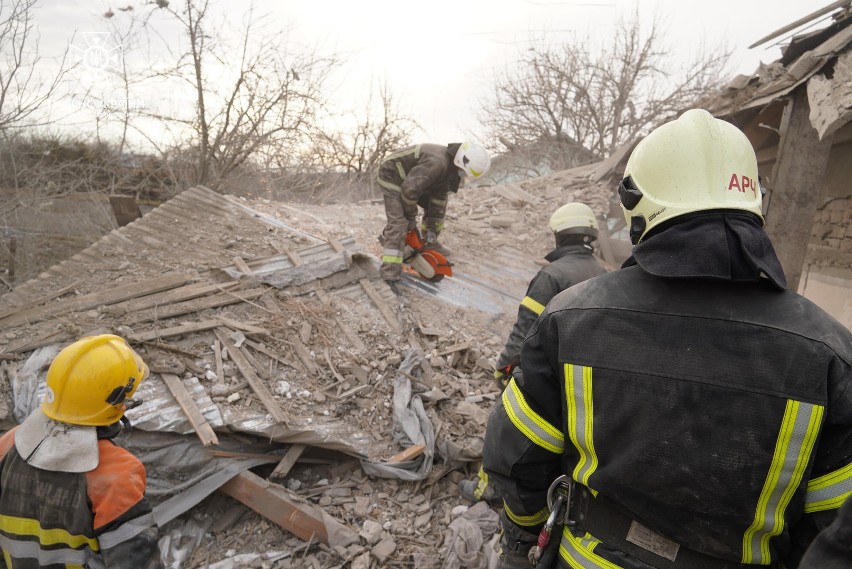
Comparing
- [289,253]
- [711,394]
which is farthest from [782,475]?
[289,253]

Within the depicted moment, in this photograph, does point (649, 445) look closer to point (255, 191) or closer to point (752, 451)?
point (752, 451)

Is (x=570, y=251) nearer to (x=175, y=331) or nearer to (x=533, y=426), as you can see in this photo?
(x=533, y=426)

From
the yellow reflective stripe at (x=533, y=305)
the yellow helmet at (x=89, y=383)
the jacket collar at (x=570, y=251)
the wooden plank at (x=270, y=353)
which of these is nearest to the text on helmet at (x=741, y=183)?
the yellow reflective stripe at (x=533, y=305)

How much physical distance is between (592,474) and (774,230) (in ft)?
10.5

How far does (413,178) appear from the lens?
18.7ft

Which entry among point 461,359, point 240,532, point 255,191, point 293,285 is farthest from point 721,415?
point 255,191

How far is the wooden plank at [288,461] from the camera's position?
367cm

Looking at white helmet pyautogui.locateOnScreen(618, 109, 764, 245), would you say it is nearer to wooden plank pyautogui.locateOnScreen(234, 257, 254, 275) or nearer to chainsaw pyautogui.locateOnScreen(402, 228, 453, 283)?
wooden plank pyautogui.locateOnScreen(234, 257, 254, 275)

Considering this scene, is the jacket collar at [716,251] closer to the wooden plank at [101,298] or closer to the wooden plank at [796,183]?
the wooden plank at [796,183]

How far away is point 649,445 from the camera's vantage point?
4.02ft

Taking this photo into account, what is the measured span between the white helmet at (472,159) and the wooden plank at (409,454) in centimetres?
314

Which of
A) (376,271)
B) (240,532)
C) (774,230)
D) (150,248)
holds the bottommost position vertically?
(240,532)

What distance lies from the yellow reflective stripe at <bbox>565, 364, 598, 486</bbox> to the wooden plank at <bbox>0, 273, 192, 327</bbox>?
466 centimetres

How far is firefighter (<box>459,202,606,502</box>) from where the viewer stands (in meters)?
3.29
